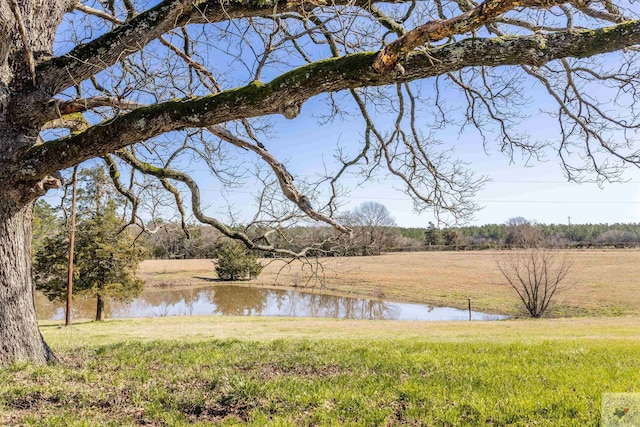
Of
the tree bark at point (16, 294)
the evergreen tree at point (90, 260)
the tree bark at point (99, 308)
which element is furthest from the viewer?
the tree bark at point (99, 308)

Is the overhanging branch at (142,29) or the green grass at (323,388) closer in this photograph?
the green grass at (323,388)

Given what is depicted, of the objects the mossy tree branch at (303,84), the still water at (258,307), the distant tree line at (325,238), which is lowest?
the still water at (258,307)

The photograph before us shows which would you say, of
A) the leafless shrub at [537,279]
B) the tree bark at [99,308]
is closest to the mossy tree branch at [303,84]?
the tree bark at [99,308]

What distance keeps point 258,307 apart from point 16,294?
22.0 meters

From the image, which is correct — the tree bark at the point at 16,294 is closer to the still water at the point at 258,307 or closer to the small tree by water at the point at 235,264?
the still water at the point at 258,307

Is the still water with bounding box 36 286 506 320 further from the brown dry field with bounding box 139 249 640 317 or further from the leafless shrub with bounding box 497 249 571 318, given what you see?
the leafless shrub with bounding box 497 249 571 318

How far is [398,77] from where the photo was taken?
321 centimetres

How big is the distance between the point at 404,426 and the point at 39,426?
8.36 feet

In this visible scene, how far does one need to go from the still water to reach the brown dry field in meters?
1.31

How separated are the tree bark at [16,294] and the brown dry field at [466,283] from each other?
37.9ft

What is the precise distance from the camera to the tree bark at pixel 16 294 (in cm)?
413

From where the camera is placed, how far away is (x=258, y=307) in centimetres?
2562

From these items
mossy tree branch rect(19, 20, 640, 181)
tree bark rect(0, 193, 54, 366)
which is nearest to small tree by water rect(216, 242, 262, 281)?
tree bark rect(0, 193, 54, 366)

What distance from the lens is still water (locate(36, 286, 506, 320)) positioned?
904 inches
